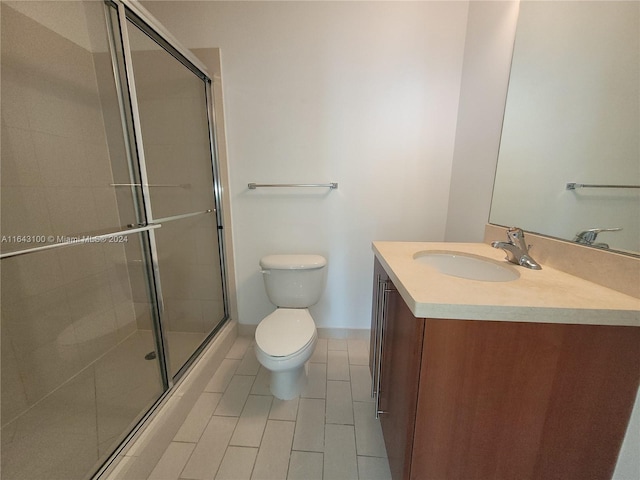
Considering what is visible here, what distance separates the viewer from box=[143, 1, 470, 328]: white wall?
1513mm

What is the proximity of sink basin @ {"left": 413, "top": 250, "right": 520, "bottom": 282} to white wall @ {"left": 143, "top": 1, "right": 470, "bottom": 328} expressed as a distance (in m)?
0.66

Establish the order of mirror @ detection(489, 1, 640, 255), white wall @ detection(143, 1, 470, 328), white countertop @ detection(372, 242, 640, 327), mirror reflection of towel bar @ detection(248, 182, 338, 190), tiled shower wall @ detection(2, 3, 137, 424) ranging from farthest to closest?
mirror reflection of towel bar @ detection(248, 182, 338, 190), white wall @ detection(143, 1, 470, 328), tiled shower wall @ detection(2, 3, 137, 424), mirror @ detection(489, 1, 640, 255), white countertop @ detection(372, 242, 640, 327)

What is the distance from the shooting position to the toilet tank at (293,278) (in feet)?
5.21

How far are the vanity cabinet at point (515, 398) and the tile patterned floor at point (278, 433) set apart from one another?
532mm

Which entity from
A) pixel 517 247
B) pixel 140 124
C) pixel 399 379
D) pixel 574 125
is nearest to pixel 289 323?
pixel 399 379

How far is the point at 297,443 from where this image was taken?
3.74ft

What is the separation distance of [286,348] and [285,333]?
0.11 meters

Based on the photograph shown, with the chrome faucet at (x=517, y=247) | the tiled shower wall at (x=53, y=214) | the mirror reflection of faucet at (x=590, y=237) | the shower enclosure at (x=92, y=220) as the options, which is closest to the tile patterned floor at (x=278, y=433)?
the shower enclosure at (x=92, y=220)

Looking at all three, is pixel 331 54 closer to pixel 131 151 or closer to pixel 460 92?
pixel 460 92

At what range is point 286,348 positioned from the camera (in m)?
1.22

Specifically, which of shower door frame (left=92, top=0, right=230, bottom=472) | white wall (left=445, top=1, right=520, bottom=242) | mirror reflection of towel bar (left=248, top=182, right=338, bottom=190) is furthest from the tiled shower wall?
white wall (left=445, top=1, right=520, bottom=242)

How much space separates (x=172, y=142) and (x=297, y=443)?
6.05 feet

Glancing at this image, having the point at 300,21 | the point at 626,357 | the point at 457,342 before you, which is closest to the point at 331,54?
the point at 300,21

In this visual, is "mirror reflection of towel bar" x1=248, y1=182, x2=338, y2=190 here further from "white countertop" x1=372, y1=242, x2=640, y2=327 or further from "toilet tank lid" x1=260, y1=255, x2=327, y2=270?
"white countertop" x1=372, y1=242, x2=640, y2=327
